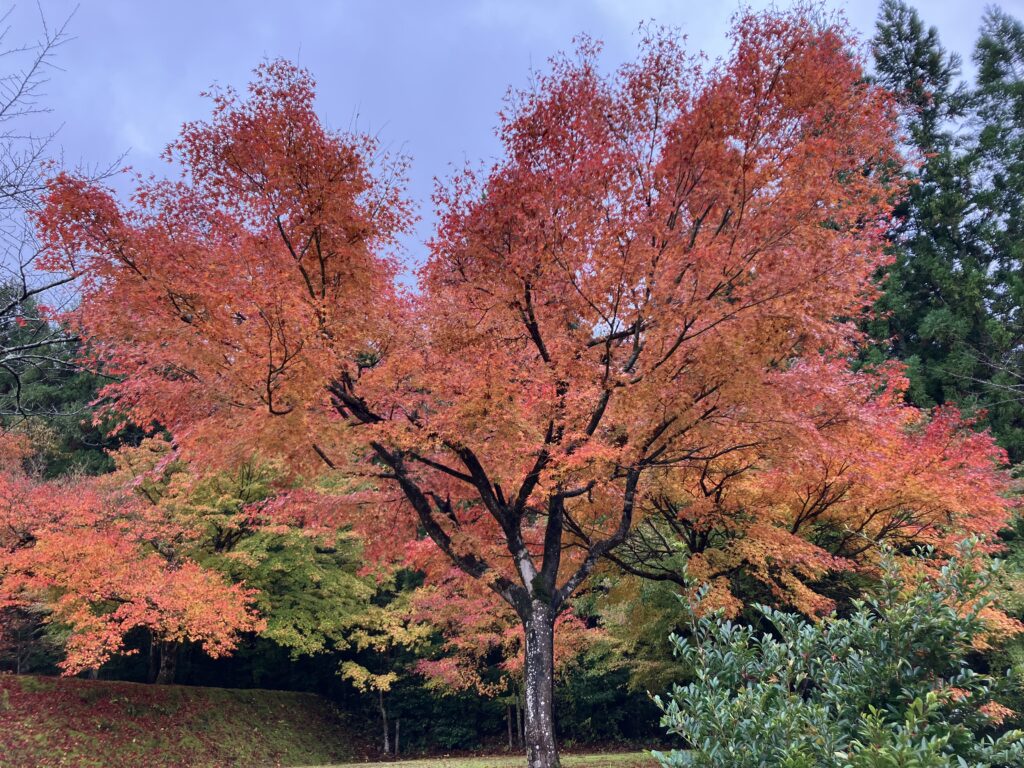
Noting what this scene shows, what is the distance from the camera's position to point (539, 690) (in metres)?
7.71

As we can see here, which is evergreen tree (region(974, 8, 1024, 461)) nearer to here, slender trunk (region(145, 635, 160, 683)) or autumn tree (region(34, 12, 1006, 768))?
autumn tree (region(34, 12, 1006, 768))

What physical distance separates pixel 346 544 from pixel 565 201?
15.0 meters

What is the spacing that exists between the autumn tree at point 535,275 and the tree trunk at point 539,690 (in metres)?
0.04

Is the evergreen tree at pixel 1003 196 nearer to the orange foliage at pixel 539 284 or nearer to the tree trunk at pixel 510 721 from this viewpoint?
the orange foliage at pixel 539 284

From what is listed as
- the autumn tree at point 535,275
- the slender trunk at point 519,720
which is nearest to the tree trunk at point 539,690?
the autumn tree at point 535,275

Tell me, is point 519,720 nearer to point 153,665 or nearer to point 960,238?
point 153,665

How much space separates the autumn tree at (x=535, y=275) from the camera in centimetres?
615

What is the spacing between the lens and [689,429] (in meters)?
7.50

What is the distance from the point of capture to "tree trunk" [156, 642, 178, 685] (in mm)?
16453

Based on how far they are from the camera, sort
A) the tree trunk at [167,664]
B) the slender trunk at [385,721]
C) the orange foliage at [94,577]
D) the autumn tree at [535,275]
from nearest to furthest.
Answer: the autumn tree at [535,275], the orange foliage at [94,577], the tree trunk at [167,664], the slender trunk at [385,721]

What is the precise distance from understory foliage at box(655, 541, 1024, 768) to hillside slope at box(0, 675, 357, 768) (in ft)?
48.5

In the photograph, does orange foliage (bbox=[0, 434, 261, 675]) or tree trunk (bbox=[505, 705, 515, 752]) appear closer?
orange foliage (bbox=[0, 434, 261, 675])

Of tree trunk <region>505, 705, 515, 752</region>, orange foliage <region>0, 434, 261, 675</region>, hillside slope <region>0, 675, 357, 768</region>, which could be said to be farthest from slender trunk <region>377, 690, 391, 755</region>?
orange foliage <region>0, 434, 261, 675</region>

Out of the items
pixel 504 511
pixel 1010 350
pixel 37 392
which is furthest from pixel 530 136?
pixel 37 392
